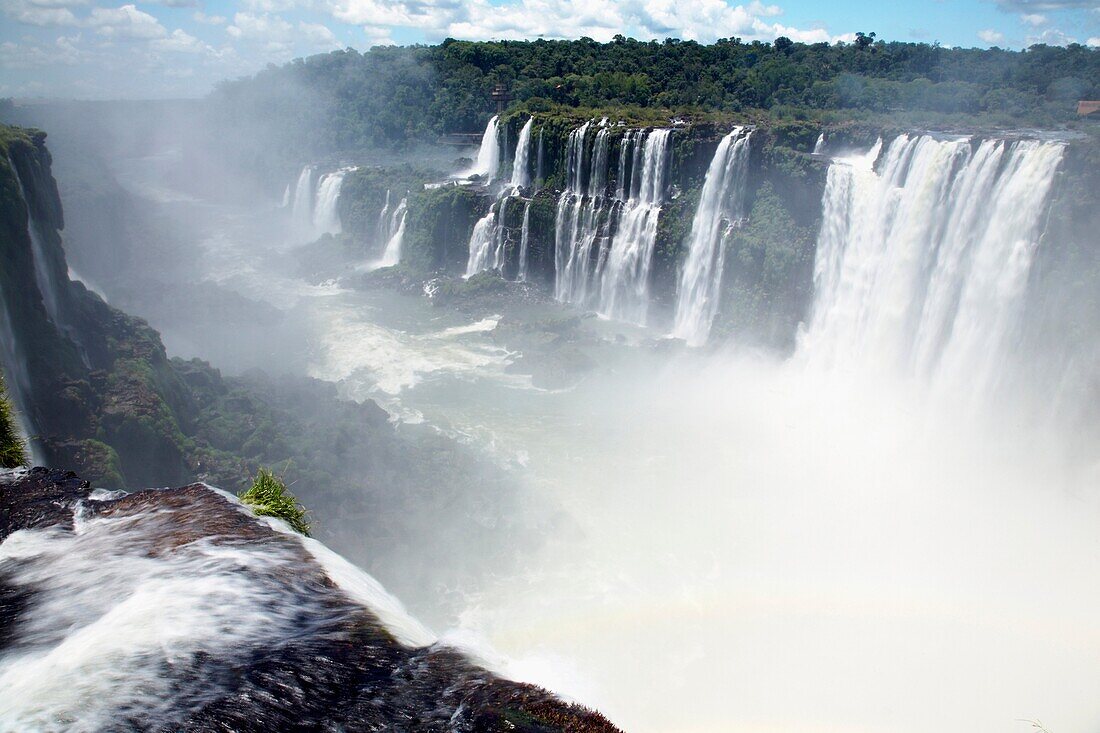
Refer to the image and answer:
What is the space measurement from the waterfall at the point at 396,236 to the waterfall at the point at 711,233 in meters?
18.0

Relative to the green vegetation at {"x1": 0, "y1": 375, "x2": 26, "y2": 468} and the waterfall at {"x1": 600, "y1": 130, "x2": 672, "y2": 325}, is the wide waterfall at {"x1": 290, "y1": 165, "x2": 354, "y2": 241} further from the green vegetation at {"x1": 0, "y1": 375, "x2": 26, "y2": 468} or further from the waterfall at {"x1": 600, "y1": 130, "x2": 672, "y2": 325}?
the green vegetation at {"x1": 0, "y1": 375, "x2": 26, "y2": 468}

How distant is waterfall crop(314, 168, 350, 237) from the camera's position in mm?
47719

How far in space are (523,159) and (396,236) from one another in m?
8.89

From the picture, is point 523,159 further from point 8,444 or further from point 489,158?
point 8,444

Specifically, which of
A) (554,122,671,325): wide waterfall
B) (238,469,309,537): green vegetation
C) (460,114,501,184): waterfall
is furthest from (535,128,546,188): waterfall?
(238,469,309,537): green vegetation

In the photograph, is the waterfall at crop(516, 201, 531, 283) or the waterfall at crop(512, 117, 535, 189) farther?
the waterfall at crop(512, 117, 535, 189)

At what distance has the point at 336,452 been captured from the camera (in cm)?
2042

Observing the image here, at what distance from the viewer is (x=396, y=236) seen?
42.1 metres

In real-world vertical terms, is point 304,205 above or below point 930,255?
below

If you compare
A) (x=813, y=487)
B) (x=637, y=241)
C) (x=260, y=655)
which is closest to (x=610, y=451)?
(x=813, y=487)

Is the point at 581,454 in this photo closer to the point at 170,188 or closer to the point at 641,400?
the point at 641,400

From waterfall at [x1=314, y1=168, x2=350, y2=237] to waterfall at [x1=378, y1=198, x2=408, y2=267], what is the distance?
707 cm

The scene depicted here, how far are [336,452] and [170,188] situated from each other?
57005mm

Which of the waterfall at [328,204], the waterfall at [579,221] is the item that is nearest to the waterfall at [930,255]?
the waterfall at [579,221]
